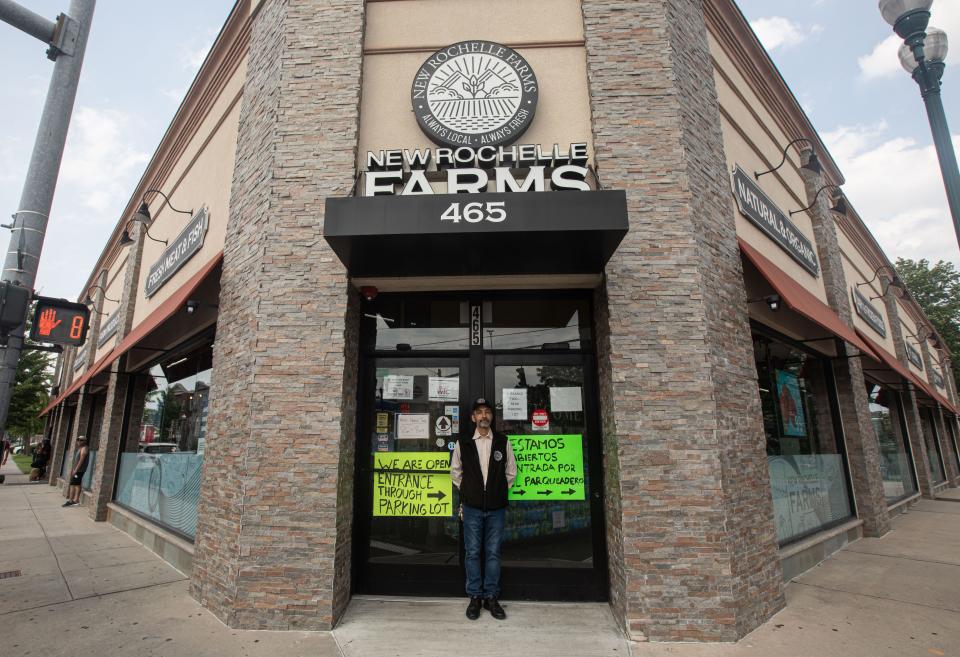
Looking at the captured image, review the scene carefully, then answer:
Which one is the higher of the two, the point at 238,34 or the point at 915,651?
the point at 238,34

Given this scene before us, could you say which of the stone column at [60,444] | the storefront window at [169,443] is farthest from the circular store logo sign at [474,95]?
the stone column at [60,444]

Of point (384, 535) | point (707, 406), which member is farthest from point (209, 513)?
point (707, 406)

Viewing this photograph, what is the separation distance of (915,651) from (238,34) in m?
10.3

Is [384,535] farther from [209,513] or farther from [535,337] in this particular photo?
[535,337]

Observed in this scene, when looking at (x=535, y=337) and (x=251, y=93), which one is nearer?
(x=535, y=337)

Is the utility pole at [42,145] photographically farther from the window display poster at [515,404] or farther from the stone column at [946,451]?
the stone column at [946,451]

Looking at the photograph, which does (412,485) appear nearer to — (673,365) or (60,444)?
(673,365)

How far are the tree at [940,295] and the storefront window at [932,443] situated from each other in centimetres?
1505

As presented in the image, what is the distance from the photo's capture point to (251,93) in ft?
20.5

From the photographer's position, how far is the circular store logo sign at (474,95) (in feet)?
17.9

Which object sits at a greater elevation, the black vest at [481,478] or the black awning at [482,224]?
the black awning at [482,224]

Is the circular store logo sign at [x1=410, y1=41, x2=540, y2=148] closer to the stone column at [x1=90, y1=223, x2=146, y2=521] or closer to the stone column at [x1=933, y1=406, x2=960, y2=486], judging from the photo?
the stone column at [x1=90, y1=223, x2=146, y2=521]

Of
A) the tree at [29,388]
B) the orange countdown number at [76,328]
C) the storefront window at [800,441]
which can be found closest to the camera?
the orange countdown number at [76,328]

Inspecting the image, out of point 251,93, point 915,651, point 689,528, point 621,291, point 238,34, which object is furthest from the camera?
point 238,34
